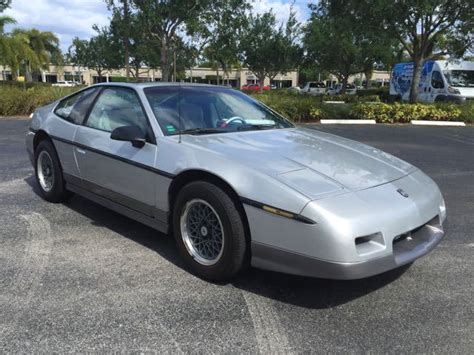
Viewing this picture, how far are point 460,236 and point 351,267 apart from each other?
88.8 inches

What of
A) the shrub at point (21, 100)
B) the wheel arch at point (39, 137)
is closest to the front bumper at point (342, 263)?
the wheel arch at point (39, 137)

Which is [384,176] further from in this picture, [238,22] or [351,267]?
[238,22]

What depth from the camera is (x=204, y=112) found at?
3996 mm

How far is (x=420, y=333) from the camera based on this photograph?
2.65 meters

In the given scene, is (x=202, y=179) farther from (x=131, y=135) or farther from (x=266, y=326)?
(x=266, y=326)

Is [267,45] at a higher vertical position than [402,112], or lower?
higher

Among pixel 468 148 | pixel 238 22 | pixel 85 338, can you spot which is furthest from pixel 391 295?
pixel 238 22

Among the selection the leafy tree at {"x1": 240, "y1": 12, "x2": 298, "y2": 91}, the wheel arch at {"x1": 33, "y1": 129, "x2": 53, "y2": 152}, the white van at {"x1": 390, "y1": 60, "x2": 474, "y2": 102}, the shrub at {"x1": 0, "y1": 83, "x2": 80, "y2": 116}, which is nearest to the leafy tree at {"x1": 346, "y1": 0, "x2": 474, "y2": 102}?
the white van at {"x1": 390, "y1": 60, "x2": 474, "y2": 102}

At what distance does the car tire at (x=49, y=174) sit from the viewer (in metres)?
4.79

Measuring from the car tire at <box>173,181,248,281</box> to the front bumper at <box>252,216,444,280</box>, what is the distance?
15 cm

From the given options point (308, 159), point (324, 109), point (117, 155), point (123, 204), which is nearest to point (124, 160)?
point (117, 155)

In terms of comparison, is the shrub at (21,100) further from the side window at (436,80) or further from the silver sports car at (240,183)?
the side window at (436,80)

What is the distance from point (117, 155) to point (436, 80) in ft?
69.6

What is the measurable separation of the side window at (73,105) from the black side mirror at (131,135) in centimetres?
111
